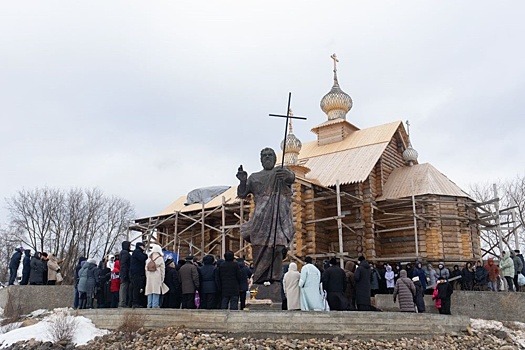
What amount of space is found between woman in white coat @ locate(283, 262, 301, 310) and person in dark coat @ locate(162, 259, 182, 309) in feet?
6.82

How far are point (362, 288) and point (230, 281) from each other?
2550 mm

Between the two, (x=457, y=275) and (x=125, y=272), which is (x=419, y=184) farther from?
(x=125, y=272)

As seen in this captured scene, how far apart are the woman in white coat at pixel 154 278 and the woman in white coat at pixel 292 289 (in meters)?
2.19

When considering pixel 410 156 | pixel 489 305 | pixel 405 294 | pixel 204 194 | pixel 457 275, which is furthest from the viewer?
pixel 204 194

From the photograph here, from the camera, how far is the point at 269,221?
32.7ft

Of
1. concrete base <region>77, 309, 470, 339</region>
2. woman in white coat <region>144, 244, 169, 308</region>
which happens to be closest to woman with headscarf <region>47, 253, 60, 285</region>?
woman in white coat <region>144, 244, 169, 308</region>

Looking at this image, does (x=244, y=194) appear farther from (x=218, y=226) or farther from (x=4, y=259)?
(x=4, y=259)

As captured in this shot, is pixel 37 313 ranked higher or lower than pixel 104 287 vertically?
lower

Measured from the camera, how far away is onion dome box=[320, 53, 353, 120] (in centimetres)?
2995

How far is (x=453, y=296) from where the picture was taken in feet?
46.4

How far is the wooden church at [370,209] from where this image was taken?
22453 millimetres

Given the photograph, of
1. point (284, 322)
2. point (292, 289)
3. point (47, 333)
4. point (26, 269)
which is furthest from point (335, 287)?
point (26, 269)

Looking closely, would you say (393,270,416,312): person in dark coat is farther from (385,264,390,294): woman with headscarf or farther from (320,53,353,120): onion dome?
(320,53,353,120): onion dome

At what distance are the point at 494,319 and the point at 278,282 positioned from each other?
676 centimetres
